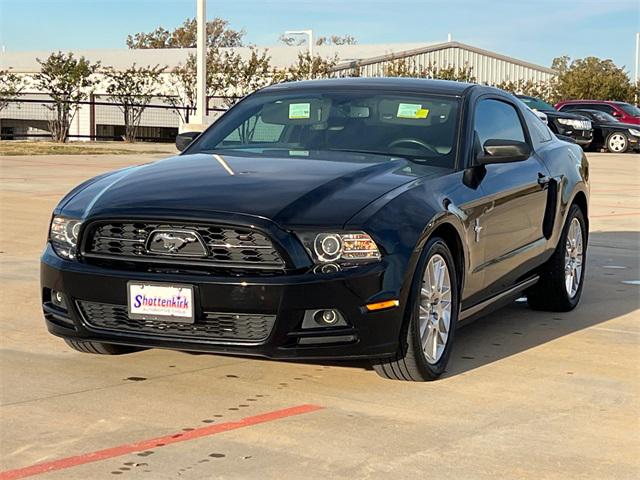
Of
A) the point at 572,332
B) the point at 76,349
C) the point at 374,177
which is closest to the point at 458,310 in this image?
the point at 374,177

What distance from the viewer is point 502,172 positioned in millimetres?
7121

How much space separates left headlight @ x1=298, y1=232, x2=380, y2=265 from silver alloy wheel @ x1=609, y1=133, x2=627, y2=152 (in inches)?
1247

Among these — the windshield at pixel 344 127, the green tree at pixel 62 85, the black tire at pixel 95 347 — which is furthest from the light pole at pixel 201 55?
the black tire at pixel 95 347

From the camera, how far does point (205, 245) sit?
Result: 18.0 ft

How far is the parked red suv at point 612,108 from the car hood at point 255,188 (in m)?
32.2

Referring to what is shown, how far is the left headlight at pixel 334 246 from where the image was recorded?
541 centimetres

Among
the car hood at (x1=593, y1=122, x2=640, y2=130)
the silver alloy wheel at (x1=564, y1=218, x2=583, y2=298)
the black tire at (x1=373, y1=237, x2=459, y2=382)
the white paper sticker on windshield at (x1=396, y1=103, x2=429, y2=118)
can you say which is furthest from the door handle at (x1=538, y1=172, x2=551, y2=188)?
the car hood at (x1=593, y1=122, x2=640, y2=130)

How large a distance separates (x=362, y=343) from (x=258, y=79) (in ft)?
127

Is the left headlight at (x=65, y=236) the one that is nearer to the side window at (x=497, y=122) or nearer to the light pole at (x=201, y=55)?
the side window at (x=497, y=122)

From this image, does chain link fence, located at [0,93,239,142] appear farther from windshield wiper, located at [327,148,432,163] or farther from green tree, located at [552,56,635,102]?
windshield wiper, located at [327,148,432,163]

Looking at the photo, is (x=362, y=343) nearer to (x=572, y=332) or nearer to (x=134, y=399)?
(x=134, y=399)

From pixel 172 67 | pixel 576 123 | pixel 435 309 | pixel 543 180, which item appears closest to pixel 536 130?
pixel 543 180

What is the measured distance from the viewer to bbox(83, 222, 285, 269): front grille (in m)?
5.41

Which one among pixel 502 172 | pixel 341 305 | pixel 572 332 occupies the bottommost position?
pixel 572 332
